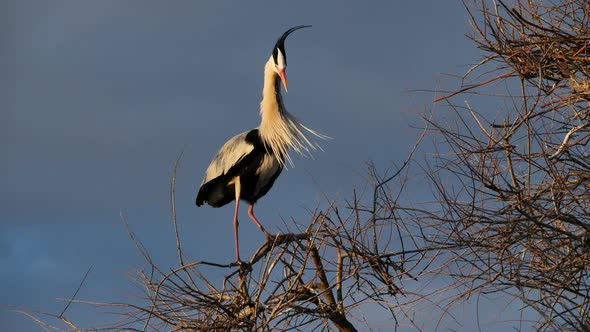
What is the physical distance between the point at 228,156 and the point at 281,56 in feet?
4.25

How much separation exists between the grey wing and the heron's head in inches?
32.0

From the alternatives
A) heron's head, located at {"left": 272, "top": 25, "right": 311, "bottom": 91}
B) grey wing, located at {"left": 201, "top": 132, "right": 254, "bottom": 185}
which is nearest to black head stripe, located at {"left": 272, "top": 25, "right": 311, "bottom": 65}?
heron's head, located at {"left": 272, "top": 25, "right": 311, "bottom": 91}

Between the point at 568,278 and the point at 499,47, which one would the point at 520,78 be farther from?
the point at 568,278

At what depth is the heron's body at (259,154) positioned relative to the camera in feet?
30.5

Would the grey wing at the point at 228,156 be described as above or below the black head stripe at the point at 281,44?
below

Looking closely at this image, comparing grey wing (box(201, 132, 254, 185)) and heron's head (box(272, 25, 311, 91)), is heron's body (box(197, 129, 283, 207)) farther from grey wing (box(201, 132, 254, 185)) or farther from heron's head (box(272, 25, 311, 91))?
heron's head (box(272, 25, 311, 91))

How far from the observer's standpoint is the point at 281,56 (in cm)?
967

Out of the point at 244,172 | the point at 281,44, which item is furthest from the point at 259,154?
the point at 281,44

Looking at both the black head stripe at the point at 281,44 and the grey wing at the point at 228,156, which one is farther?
the black head stripe at the point at 281,44

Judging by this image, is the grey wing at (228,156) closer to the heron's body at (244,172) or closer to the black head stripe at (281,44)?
the heron's body at (244,172)

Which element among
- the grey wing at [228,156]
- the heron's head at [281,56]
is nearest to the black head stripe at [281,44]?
the heron's head at [281,56]

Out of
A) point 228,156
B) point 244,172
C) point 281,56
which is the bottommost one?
point 244,172

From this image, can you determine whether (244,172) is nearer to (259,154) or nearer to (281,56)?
(259,154)

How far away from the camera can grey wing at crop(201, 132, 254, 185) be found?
30.5 ft
